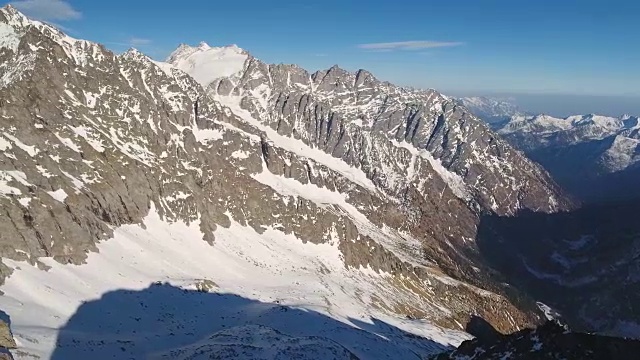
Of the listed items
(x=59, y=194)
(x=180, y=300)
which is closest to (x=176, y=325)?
(x=180, y=300)

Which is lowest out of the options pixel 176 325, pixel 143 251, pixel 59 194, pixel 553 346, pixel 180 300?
pixel 176 325

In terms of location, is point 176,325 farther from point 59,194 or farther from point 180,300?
point 59,194

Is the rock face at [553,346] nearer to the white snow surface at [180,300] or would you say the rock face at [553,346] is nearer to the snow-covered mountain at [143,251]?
the snow-covered mountain at [143,251]

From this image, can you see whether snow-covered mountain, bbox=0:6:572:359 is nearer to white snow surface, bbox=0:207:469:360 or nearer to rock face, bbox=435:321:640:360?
white snow surface, bbox=0:207:469:360

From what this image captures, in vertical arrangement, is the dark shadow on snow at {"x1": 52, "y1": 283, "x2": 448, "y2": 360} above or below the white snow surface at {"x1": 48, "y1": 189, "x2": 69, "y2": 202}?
below

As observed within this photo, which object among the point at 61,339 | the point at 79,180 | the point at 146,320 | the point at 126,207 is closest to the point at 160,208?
the point at 126,207

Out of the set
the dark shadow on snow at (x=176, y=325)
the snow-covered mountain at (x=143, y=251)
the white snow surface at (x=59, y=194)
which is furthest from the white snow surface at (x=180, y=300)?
the white snow surface at (x=59, y=194)

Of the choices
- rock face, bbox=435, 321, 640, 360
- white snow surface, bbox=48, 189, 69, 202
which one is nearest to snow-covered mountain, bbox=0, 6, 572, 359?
white snow surface, bbox=48, 189, 69, 202
